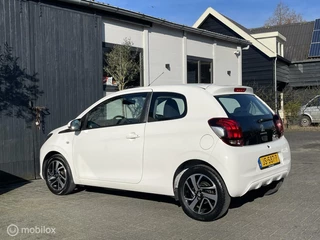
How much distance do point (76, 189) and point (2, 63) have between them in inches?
120

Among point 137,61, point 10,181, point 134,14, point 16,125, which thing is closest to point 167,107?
point 16,125

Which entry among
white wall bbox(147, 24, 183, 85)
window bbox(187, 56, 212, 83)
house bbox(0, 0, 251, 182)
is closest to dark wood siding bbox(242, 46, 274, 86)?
window bbox(187, 56, 212, 83)

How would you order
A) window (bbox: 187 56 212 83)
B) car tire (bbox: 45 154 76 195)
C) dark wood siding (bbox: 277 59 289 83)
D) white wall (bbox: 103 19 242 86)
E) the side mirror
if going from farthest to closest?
dark wood siding (bbox: 277 59 289 83), window (bbox: 187 56 212 83), white wall (bbox: 103 19 242 86), car tire (bbox: 45 154 76 195), the side mirror

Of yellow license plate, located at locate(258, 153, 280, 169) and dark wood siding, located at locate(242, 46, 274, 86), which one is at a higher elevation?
dark wood siding, located at locate(242, 46, 274, 86)

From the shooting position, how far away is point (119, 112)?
6.31 metres

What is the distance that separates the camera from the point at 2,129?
26.1 ft

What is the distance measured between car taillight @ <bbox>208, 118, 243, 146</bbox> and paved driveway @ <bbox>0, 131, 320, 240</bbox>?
108cm

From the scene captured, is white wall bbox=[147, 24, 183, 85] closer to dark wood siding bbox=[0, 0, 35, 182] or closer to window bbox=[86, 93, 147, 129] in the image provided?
dark wood siding bbox=[0, 0, 35, 182]

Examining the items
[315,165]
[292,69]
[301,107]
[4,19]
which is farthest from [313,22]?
[4,19]

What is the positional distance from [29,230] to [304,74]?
25.2 meters

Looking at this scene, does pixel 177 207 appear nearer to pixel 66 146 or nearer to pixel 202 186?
pixel 202 186

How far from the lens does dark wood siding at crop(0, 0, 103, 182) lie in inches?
318

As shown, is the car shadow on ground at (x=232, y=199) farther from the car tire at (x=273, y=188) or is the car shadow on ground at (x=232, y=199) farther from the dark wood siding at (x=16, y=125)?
the dark wood siding at (x=16, y=125)

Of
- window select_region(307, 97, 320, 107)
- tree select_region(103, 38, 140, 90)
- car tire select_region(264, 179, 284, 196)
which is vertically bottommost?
car tire select_region(264, 179, 284, 196)
